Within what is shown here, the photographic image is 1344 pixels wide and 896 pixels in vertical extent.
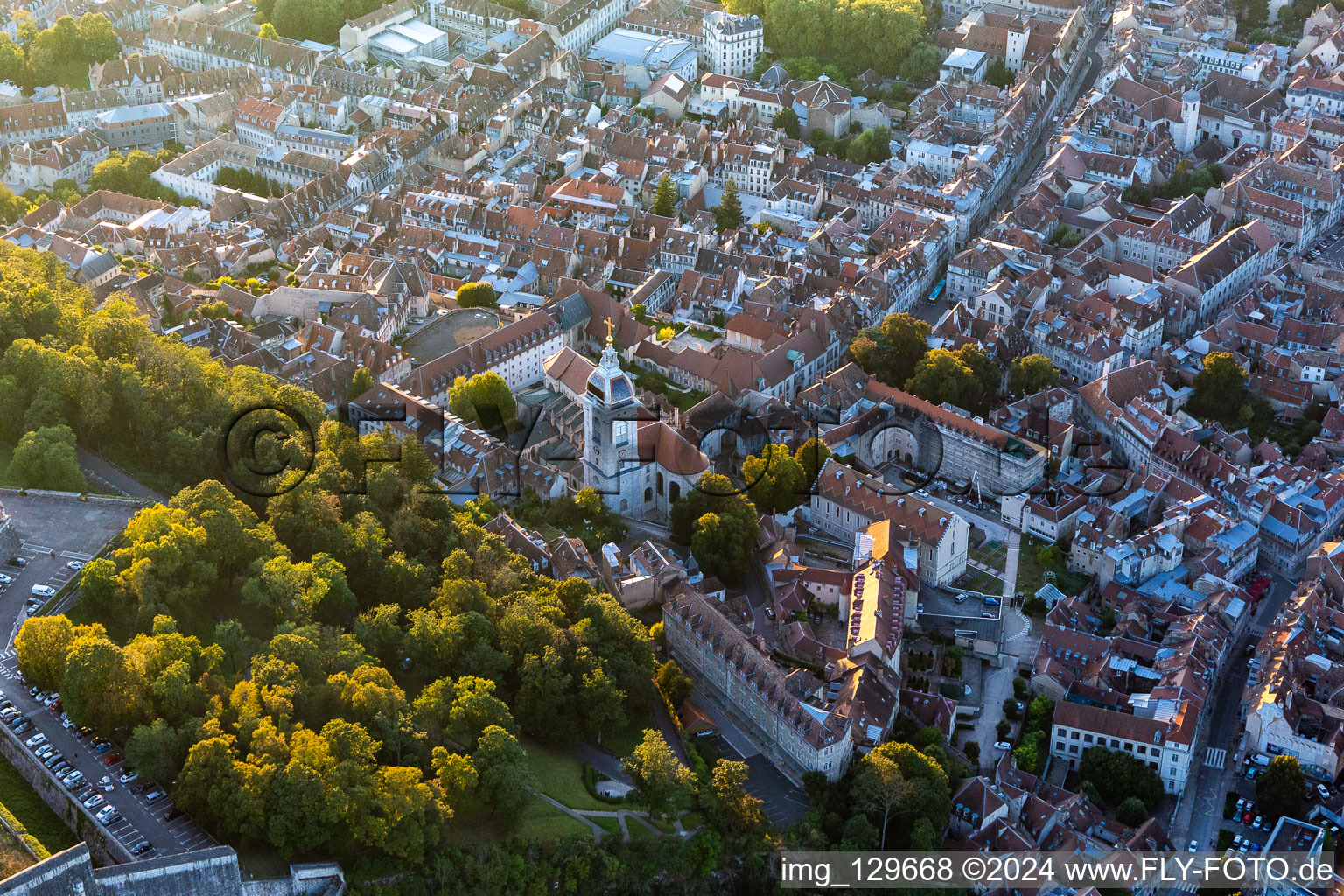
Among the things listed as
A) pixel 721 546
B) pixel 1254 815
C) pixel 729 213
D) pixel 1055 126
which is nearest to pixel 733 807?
pixel 721 546

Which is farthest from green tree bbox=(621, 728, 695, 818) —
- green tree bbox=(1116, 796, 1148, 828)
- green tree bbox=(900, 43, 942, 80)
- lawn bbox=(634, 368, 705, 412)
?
green tree bbox=(900, 43, 942, 80)

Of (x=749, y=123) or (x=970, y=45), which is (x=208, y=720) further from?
(x=970, y=45)

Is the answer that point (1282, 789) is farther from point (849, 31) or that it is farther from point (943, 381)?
point (849, 31)

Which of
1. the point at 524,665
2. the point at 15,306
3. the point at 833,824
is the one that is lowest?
the point at 833,824

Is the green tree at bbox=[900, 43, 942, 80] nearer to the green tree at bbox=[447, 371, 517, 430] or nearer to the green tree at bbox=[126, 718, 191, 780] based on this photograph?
the green tree at bbox=[447, 371, 517, 430]

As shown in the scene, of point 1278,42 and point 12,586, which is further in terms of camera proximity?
point 1278,42

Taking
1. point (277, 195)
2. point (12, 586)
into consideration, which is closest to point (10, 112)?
point (277, 195)
